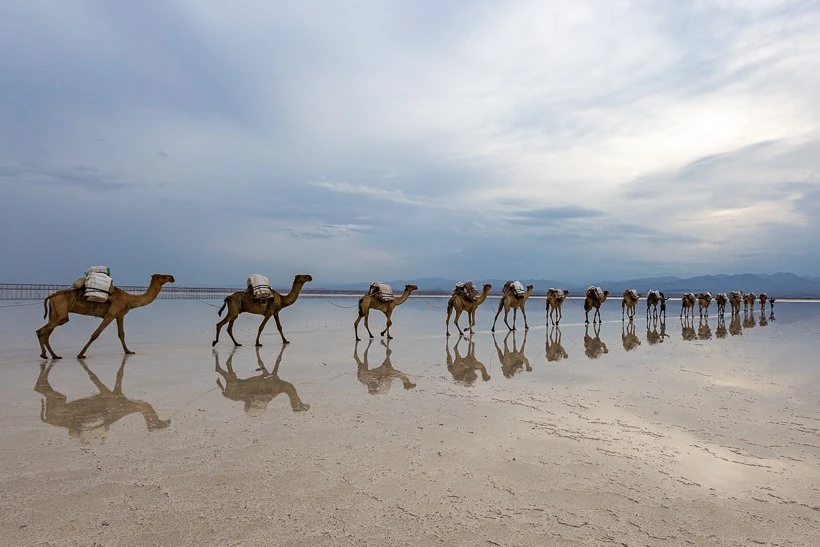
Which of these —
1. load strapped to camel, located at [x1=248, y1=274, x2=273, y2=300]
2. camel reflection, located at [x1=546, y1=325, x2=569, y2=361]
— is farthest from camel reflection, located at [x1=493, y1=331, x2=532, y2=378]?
load strapped to camel, located at [x1=248, y1=274, x2=273, y2=300]

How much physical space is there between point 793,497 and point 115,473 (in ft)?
20.6

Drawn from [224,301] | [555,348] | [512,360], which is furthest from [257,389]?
[555,348]

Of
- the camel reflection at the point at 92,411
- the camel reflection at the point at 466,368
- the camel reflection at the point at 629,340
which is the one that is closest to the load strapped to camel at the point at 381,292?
the camel reflection at the point at 466,368

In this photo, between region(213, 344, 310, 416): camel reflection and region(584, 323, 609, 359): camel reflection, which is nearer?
region(213, 344, 310, 416): camel reflection

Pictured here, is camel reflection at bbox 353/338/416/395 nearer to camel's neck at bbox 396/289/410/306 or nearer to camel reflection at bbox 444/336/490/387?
camel reflection at bbox 444/336/490/387

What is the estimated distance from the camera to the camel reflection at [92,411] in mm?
5871

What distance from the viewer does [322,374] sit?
990 cm

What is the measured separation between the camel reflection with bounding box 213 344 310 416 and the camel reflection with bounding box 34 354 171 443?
124cm

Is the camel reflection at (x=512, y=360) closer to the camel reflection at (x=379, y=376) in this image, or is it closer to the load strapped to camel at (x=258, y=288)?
the camel reflection at (x=379, y=376)

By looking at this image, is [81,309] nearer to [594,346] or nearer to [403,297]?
[403,297]

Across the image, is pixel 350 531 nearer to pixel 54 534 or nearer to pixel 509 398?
pixel 54 534

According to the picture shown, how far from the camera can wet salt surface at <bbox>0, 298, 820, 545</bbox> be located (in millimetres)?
3584

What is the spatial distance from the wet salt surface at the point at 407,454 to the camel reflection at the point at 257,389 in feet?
0.19

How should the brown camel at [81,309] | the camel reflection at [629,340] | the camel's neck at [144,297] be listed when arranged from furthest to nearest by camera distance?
the camel reflection at [629,340], the camel's neck at [144,297], the brown camel at [81,309]
